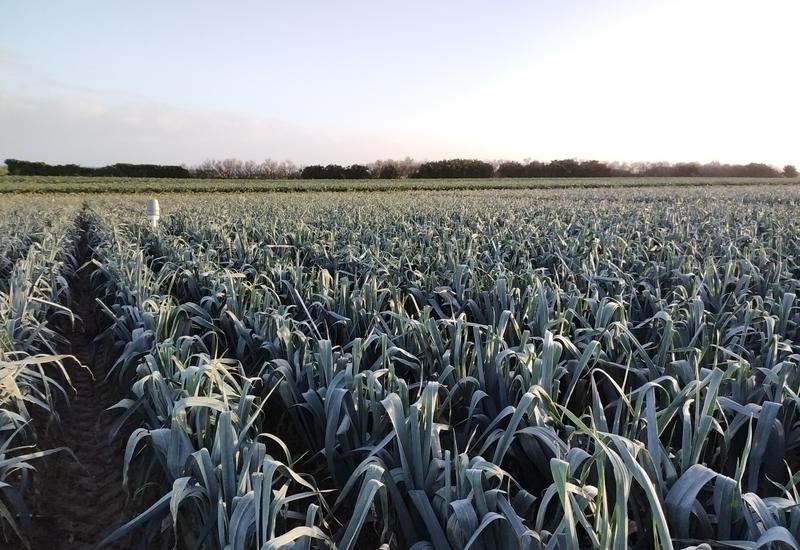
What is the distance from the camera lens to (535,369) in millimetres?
1953

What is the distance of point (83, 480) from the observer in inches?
118

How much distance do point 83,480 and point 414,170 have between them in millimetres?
56265

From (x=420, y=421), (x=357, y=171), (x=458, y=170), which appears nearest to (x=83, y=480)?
(x=420, y=421)

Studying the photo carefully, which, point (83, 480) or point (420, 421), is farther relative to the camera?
point (83, 480)

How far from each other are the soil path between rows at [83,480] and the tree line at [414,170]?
168 ft

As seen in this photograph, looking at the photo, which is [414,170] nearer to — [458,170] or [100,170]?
[458,170]

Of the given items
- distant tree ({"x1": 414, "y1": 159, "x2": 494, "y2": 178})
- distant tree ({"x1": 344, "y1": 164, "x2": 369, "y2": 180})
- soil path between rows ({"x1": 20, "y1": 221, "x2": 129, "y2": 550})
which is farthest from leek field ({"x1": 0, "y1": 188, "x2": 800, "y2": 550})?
distant tree ({"x1": 414, "y1": 159, "x2": 494, "y2": 178})

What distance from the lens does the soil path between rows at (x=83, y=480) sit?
8.19 feet

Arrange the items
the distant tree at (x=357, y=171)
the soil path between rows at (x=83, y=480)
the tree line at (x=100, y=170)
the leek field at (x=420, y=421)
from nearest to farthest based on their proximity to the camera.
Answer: the leek field at (x=420, y=421) → the soil path between rows at (x=83, y=480) → the tree line at (x=100, y=170) → the distant tree at (x=357, y=171)

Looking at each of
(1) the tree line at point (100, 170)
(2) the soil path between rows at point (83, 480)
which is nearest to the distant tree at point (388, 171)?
(1) the tree line at point (100, 170)

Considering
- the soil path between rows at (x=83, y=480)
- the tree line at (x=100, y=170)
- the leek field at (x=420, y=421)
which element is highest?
the tree line at (x=100, y=170)

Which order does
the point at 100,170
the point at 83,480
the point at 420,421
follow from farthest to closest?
the point at 100,170 < the point at 83,480 < the point at 420,421

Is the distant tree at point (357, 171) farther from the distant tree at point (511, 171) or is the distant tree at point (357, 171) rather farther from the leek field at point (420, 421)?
the leek field at point (420, 421)

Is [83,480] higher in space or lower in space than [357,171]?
lower
